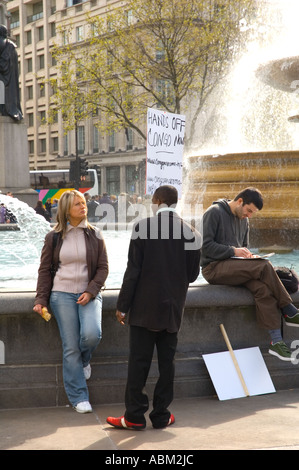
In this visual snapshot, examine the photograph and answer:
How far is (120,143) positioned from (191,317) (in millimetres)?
59135

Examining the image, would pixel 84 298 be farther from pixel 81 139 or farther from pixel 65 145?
pixel 65 145

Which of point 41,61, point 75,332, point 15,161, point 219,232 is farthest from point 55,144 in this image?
point 75,332

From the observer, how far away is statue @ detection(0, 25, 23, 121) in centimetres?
1716

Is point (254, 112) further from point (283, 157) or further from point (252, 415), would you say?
point (252, 415)

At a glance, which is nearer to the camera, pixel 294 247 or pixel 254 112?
pixel 294 247

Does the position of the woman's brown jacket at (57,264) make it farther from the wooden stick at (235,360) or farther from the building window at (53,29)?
the building window at (53,29)

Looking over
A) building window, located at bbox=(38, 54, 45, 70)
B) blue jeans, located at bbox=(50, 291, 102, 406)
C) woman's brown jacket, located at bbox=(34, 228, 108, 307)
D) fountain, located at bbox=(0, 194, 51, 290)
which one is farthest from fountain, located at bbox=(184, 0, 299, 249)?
building window, located at bbox=(38, 54, 45, 70)

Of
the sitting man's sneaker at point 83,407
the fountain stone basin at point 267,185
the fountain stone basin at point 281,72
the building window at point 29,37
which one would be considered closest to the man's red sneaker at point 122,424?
the sitting man's sneaker at point 83,407

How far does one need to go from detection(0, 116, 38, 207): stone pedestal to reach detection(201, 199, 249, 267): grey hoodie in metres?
13.8

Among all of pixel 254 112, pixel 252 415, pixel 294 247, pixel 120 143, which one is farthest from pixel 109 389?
pixel 120 143

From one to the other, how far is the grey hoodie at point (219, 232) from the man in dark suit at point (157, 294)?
2.97 ft

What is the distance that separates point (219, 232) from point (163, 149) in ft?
7.73
